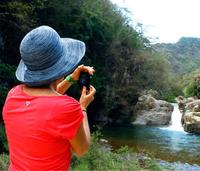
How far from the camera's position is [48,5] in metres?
22.1

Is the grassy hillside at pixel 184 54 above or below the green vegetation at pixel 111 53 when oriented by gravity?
below

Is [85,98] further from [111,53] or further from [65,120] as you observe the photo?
[111,53]

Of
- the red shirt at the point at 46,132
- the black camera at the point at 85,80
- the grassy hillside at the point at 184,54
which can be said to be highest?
the black camera at the point at 85,80

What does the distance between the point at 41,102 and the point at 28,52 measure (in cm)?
23

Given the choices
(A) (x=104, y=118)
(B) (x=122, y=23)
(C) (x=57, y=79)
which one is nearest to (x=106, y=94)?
(A) (x=104, y=118)

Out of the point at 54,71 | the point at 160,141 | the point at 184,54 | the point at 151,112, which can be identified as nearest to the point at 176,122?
the point at 151,112

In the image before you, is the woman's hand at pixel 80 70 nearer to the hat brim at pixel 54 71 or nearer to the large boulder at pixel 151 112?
the hat brim at pixel 54 71

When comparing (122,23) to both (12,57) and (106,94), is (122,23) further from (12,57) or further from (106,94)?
(12,57)

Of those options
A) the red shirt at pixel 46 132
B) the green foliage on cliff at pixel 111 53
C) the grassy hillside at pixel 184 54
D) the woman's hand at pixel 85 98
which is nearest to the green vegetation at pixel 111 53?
the green foliage on cliff at pixel 111 53

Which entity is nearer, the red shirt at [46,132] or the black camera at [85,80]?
the red shirt at [46,132]

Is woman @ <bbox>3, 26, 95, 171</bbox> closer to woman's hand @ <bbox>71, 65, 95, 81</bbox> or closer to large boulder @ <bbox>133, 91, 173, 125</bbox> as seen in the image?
woman's hand @ <bbox>71, 65, 95, 81</bbox>

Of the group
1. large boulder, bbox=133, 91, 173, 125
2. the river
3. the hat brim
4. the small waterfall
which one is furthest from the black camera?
large boulder, bbox=133, 91, 173, 125

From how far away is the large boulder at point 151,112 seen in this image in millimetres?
32250

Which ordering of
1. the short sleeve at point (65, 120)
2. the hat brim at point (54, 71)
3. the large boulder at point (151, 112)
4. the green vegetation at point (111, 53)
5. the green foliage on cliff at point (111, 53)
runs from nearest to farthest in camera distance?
the short sleeve at point (65, 120)
the hat brim at point (54, 71)
the green vegetation at point (111, 53)
the green foliage on cliff at point (111, 53)
the large boulder at point (151, 112)
